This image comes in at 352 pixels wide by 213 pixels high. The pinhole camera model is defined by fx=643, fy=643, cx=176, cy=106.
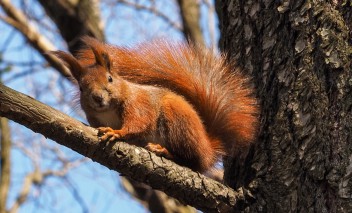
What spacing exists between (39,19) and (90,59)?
104 inches

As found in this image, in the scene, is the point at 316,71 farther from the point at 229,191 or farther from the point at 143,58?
the point at 143,58

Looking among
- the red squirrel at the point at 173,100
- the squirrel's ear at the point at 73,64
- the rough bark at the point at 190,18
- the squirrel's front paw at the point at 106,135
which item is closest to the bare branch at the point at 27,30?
the rough bark at the point at 190,18

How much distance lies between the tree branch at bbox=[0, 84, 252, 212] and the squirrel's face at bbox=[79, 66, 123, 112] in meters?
0.44

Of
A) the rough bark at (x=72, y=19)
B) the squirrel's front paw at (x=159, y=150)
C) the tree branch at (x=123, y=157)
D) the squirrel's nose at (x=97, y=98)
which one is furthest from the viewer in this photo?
the rough bark at (x=72, y=19)

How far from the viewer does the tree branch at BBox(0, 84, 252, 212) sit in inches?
70.0

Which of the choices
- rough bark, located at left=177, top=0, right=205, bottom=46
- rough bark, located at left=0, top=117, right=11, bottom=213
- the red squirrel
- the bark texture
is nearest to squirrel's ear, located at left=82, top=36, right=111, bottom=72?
the red squirrel

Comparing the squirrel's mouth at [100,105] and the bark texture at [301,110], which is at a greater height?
the bark texture at [301,110]

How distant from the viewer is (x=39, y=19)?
512 cm

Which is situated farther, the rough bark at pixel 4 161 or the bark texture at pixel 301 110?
the rough bark at pixel 4 161

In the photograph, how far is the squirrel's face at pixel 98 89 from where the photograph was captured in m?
2.40

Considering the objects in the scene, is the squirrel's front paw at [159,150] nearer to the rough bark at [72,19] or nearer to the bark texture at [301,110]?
the bark texture at [301,110]

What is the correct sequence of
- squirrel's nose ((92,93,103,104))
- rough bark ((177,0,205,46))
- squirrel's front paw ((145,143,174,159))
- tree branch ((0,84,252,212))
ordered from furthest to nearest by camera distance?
rough bark ((177,0,205,46)) → squirrel's nose ((92,93,103,104)) → squirrel's front paw ((145,143,174,159)) → tree branch ((0,84,252,212))

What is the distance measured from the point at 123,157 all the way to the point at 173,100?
0.50 m

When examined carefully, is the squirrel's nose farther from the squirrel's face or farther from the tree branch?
the tree branch
